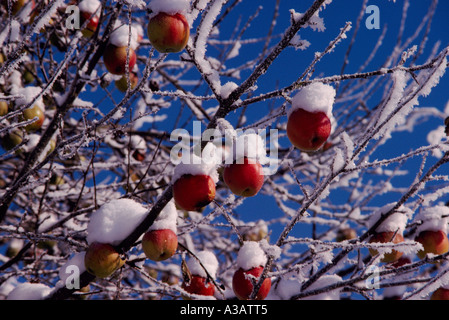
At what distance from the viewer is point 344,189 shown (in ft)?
15.8

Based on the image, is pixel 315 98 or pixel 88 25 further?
pixel 88 25

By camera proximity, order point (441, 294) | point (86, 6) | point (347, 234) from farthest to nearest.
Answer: point (347, 234)
point (86, 6)
point (441, 294)

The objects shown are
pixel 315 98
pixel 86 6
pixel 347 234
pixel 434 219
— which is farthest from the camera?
pixel 347 234

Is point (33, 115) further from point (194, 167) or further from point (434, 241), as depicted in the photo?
point (434, 241)

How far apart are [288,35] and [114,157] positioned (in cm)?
332

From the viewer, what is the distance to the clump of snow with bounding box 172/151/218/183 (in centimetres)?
167

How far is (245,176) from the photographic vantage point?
1.67 meters

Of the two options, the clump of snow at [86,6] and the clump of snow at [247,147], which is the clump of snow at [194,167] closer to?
the clump of snow at [247,147]

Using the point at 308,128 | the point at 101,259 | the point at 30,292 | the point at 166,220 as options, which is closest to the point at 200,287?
the point at 166,220

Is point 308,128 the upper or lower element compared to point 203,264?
upper

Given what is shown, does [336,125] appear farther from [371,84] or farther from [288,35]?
[288,35]

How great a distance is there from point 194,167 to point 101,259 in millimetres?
607

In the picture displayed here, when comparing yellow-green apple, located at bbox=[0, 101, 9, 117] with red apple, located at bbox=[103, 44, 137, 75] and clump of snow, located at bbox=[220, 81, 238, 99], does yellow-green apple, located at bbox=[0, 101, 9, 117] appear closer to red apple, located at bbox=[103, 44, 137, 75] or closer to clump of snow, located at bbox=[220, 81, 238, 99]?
red apple, located at bbox=[103, 44, 137, 75]
